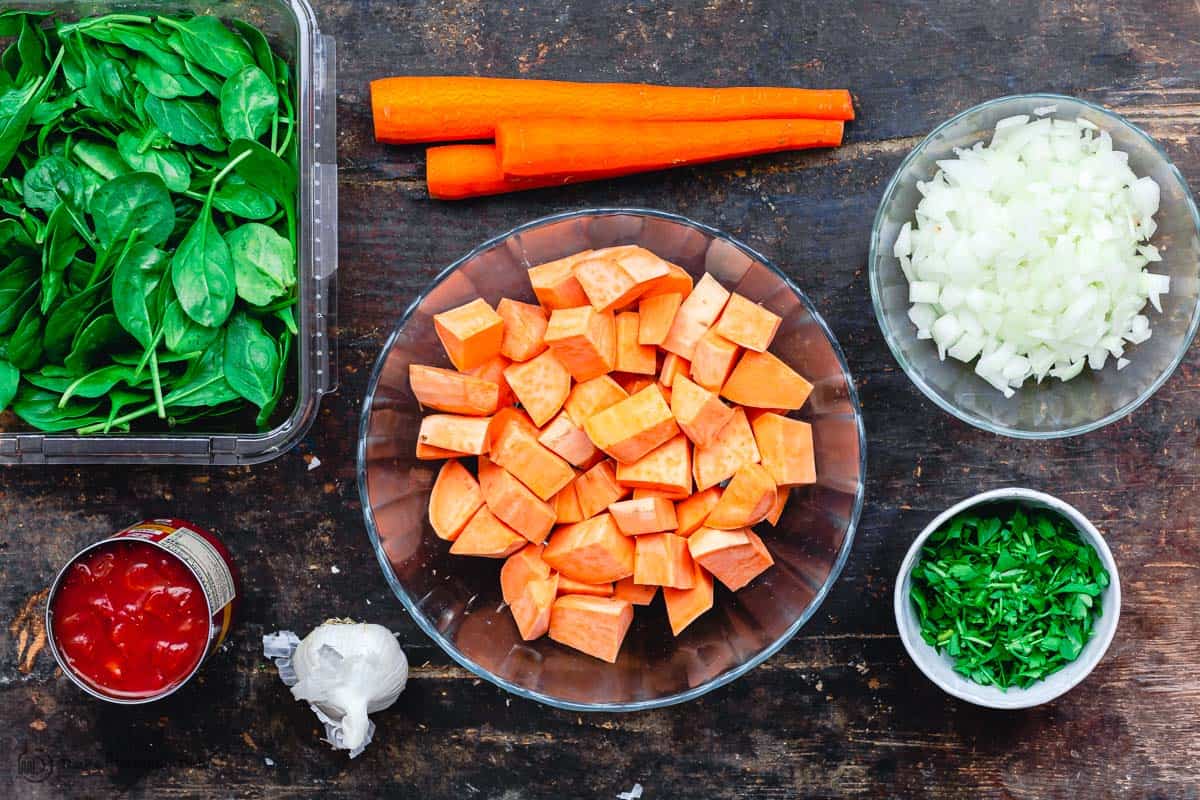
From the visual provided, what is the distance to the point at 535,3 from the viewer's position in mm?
1627

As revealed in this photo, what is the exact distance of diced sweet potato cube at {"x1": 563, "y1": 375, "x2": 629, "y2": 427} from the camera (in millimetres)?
1422

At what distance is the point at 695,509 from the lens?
1429mm

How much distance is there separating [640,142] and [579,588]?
779 millimetres

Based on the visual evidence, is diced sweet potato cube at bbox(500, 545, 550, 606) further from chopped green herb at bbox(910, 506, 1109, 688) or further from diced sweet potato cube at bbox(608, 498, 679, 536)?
chopped green herb at bbox(910, 506, 1109, 688)

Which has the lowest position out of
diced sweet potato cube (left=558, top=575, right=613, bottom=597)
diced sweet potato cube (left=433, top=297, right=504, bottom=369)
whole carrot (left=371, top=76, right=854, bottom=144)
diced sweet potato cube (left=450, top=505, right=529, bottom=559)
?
diced sweet potato cube (left=558, top=575, right=613, bottom=597)

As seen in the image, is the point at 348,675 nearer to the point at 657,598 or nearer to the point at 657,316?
the point at 657,598

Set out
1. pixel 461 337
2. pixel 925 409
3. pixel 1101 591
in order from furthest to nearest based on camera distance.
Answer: pixel 925 409, pixel 1101 591, pixel 461 337

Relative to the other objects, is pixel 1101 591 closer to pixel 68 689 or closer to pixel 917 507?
pixel 917 507

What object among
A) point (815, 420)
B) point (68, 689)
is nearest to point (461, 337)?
point (815, 420)

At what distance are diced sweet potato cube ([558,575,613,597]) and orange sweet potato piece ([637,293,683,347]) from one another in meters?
0.41

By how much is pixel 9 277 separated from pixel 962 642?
66.1 inches

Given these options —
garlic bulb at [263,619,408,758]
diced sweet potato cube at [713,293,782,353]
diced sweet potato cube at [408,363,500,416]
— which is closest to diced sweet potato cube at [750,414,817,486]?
diced sweet potato cube at [713,293,782,353]

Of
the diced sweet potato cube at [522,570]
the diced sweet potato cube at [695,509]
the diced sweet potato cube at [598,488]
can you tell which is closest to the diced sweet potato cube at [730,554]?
the diced sweet potato cube at [695,509]

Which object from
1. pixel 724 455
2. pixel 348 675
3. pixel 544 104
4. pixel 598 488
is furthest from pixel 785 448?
pixel 348 675
